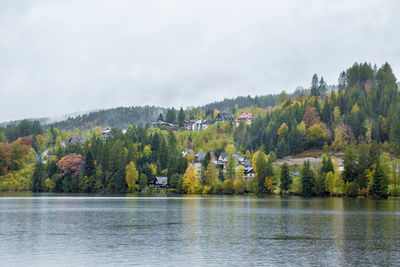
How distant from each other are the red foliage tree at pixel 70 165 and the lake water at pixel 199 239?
9237 cm

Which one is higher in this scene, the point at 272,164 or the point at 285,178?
the point at 272,164

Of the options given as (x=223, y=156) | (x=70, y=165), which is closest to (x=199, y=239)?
(x=70, y=165)

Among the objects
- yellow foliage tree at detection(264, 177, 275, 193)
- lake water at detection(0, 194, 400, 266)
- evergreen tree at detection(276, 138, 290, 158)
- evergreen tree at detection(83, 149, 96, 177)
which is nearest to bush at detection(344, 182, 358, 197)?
yellow foliage tree at detection(264, 177, 275, 193)

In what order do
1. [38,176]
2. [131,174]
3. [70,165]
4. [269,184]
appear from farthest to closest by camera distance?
[38,176] < [70,165] < [131,174] < [269,184]

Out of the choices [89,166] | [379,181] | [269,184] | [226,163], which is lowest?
[269,184]

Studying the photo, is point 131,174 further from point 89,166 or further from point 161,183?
point 89,166

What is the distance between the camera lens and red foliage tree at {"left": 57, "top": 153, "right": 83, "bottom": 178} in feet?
542

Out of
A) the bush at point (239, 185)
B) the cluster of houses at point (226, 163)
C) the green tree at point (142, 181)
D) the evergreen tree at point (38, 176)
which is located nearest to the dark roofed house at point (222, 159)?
the cluster of houses at point (226, 163)

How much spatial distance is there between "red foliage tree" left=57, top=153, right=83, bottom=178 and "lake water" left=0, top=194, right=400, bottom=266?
9237 cm

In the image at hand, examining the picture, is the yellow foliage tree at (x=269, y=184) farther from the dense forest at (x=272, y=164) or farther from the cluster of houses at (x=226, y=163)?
the cluster of houses at (x=226, y=163)

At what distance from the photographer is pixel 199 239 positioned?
4909cm

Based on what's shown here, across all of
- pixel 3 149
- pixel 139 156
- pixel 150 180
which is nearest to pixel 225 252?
pixel 150 180

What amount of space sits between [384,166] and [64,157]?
341 ft

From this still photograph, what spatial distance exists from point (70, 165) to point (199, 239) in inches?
4904
